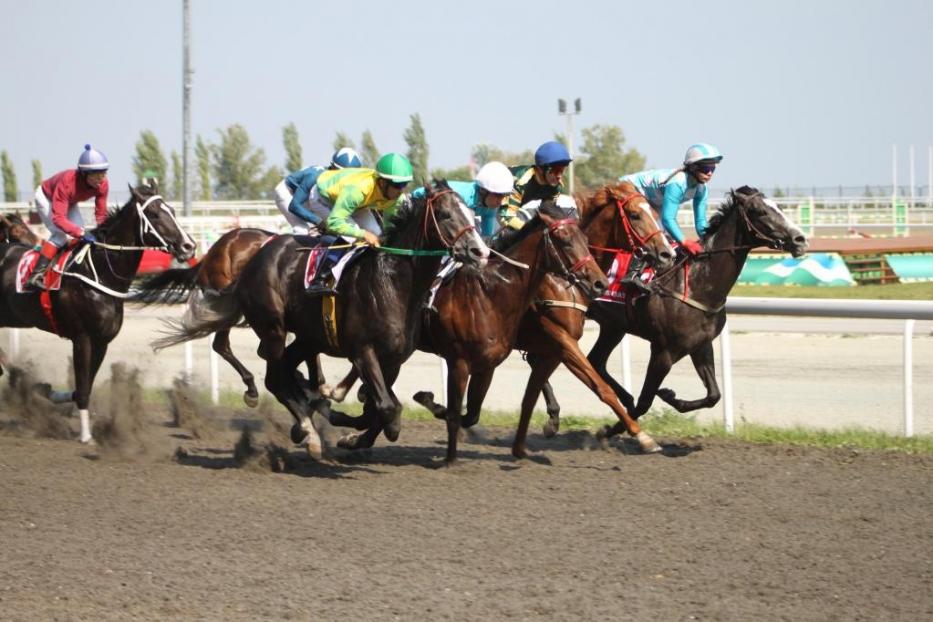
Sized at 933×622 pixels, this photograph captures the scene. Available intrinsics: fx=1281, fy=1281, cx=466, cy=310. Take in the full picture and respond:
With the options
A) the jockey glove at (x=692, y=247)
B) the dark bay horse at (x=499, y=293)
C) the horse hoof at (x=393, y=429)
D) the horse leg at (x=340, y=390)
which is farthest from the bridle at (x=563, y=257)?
the horse leg at (x=340, y=390)

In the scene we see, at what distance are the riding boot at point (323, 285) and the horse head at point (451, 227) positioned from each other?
680 mm

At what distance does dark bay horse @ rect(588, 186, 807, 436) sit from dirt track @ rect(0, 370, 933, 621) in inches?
22.7

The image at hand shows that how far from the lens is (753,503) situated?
6.66 m

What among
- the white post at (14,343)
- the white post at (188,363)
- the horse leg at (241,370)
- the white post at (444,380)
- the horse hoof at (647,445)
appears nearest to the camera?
the horse hoof at (647,445)

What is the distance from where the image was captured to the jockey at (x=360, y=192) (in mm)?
7430

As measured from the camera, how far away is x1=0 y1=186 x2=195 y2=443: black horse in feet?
28.9

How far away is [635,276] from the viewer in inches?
327

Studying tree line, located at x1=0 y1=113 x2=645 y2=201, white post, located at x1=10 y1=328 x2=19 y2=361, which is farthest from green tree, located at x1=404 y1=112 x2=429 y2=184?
white post, located at x1=10 y1=328 x2=19 y2=361

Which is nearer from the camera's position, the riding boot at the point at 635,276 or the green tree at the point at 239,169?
the riding boot at the point at 635,276

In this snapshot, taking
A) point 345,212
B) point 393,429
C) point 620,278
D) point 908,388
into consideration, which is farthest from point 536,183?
point 908,388

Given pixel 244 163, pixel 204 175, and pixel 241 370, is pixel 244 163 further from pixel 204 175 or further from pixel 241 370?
pixel 241 370

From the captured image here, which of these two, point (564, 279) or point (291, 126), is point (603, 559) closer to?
point (564, 279)

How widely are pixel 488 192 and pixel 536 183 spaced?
0.74 m

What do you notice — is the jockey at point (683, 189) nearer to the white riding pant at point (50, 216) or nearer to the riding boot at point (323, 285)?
the riding boot at point (323, 285)
